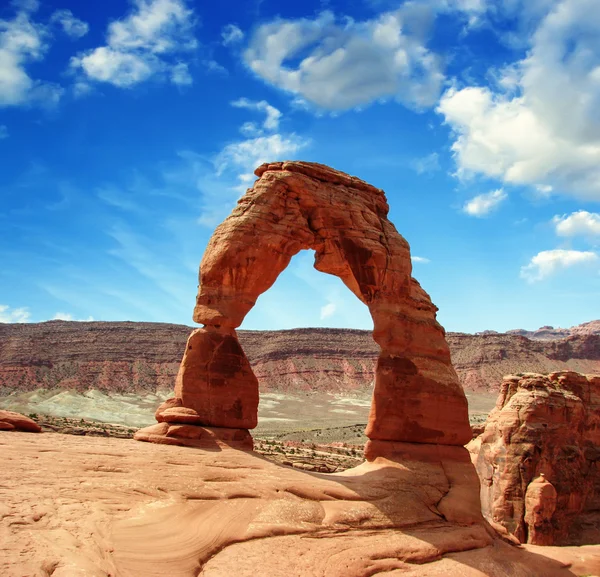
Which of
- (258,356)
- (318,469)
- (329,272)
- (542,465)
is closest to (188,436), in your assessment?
(329,272)

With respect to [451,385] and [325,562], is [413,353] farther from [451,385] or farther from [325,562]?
[325,562]

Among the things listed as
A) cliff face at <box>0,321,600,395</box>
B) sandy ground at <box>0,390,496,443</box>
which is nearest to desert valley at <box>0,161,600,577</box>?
sandy ground at <box>0,390,496,443</box>

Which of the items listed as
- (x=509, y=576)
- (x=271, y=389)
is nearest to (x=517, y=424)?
(x=509, y=576)

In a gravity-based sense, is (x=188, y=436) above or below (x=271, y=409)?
below

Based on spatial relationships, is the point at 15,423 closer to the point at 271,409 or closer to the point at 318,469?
the point at 318,469

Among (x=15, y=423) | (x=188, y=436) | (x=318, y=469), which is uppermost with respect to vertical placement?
(x=15, y=423)

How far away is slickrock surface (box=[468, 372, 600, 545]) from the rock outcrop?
1664cm

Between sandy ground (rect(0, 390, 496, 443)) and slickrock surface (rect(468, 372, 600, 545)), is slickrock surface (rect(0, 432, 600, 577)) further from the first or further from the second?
sandy ground (rect(0, 390, 496, 443))

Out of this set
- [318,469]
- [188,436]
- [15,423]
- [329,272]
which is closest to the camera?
[15,423]

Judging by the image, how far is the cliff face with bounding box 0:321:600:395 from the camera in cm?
9319

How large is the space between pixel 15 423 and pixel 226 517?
4.90m

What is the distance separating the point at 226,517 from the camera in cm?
1084

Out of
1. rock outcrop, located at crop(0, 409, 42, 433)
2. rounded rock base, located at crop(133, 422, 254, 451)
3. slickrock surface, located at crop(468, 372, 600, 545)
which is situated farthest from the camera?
slickrock surface, located at crop(468, 372, 600, 545)

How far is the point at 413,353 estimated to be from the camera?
1675 cm
